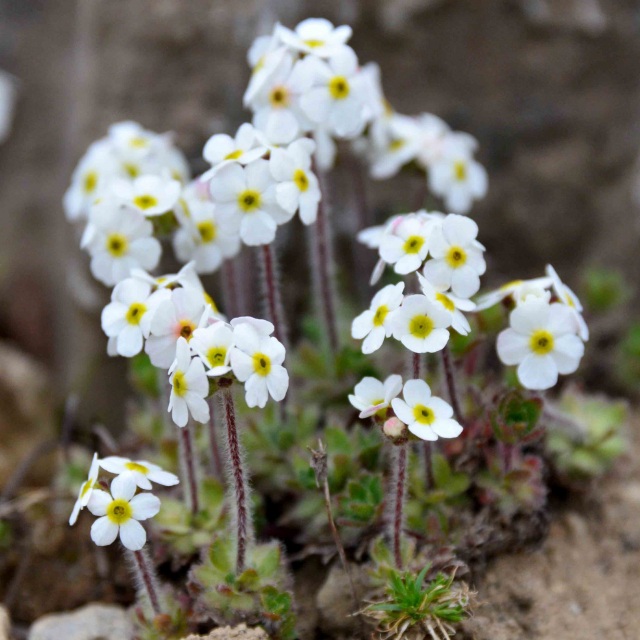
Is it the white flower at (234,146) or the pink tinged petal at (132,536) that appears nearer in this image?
the pink tinged petal at (132,536)

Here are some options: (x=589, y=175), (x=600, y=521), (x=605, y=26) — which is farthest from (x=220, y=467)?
(x=605, y=26)

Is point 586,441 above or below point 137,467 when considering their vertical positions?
below

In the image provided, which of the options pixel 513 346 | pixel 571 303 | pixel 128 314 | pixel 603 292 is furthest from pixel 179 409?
pixel 603 292

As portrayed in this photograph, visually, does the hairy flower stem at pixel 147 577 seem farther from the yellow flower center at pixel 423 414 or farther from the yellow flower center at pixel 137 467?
the yellow flower center at pixel 423 414

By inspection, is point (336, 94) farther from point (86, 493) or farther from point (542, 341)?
point (86, 493)

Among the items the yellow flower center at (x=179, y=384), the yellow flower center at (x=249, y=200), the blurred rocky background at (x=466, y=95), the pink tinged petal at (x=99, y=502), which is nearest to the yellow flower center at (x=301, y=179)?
the yellow flower center at (x=249, y=200)

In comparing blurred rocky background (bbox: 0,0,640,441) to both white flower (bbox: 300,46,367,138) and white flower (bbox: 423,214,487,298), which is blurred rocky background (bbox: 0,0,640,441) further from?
white flower (bbox: 423,214,487,298)

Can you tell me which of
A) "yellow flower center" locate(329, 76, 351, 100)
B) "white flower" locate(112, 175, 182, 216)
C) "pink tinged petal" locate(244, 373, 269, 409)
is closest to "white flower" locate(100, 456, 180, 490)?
"pink tinged petal" locate(244, 373, 269, 409)
